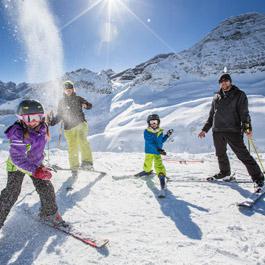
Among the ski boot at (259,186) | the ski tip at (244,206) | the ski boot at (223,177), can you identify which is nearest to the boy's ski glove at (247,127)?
the ski boot at (259,186)

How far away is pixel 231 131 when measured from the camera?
18.3 ft

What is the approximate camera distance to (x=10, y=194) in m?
3.53

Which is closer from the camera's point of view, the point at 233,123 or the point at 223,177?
the point at 233,123

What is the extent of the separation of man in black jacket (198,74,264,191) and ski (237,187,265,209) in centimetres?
17

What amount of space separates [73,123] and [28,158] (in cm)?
313

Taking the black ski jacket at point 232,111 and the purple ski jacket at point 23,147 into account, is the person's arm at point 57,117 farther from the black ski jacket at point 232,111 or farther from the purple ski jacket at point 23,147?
the black ski jacket at point 232,111

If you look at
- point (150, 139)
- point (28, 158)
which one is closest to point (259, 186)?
point (150, 139)

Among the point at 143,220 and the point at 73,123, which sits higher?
the point at 73,123

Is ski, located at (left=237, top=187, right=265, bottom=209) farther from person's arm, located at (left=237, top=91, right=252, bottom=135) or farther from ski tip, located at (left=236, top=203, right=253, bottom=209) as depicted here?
person's arm, located at (left=237, top=91, right=252, bottom=135)

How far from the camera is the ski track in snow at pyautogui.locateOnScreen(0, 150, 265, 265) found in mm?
3043

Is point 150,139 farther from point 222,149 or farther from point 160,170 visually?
point 222,149

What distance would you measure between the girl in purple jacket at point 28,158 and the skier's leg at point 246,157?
3406 mm

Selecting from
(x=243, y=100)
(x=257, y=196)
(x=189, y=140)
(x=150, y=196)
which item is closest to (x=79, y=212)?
(x=150, y=196)

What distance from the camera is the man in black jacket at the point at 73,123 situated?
6672 millimetres
